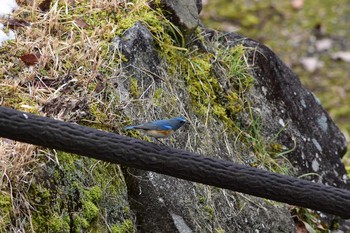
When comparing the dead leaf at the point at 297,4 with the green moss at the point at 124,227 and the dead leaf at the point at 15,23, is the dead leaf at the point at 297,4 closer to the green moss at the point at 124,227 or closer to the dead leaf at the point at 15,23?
the dead leaf at the point at 15,23

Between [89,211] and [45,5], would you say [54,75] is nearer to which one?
[45,5]

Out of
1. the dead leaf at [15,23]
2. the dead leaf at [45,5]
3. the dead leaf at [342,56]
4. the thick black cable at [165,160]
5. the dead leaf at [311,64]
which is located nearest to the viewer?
the thick black cable at [165,160]

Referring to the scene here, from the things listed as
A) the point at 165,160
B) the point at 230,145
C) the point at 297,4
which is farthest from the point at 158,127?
the point at 297,4

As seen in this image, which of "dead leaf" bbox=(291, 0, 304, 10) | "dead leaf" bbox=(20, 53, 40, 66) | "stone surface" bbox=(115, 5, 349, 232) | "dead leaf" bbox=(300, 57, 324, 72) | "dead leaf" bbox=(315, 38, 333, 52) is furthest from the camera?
"dead leaf" bbox=(291, 0, 304, 10)

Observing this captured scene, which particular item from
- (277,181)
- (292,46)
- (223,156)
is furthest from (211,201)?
(292,46)

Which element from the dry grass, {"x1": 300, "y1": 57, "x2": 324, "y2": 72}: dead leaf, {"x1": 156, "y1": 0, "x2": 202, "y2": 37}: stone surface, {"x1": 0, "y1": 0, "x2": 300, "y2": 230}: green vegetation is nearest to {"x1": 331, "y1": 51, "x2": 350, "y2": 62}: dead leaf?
{"x1": 300, "y1": 57, "x2": 324, "y2": 72}: dead leaf

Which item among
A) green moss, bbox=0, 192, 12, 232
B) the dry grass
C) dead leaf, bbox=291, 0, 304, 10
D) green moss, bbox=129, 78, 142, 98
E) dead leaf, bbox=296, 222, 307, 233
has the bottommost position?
dead leaf, bbox=291, 0, 304, 10

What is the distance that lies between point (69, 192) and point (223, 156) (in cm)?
102

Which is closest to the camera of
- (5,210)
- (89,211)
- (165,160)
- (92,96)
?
(165,160)

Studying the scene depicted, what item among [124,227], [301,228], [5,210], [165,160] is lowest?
[301,228]

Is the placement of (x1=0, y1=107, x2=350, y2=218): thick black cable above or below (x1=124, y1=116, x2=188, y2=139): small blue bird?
above

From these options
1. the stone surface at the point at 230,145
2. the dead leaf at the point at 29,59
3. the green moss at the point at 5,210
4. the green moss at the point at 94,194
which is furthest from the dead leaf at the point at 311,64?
the green moss at the point at 5,210

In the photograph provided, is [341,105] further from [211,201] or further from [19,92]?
[19,92]

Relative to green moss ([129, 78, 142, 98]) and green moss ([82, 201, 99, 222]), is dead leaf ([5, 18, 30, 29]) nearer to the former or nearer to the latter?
green moss ([129, 78, 142, 98])
